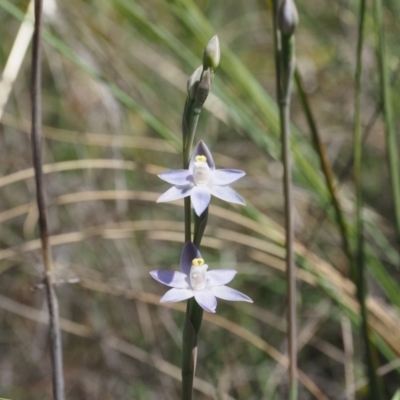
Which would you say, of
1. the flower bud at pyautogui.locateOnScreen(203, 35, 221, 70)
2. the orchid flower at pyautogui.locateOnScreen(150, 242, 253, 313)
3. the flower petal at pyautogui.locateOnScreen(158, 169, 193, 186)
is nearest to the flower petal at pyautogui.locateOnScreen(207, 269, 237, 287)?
the orchid flower at pyautogui.locateOnScreen(150, 242, 253, 313)

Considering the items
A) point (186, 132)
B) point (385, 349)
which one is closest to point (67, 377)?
point (385, 349)

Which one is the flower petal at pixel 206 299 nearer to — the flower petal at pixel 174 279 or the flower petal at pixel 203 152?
the flower petal at pixel 174 279

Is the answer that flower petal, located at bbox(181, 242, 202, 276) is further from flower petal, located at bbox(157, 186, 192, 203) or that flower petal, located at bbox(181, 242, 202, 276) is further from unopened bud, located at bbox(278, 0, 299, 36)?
unopened bud, located at bbox(278, 0, 299, 36)

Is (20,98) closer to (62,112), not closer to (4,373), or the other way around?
(62,112)

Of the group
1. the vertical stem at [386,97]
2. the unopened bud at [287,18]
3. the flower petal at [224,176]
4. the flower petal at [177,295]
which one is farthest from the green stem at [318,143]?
the flower petal at [177,295]

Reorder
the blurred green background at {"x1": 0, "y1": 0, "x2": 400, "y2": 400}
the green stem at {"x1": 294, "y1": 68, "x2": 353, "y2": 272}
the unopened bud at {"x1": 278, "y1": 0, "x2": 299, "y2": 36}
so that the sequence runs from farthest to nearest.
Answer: the blurred green background at {"x1": 0, "y1": 0, "x2": 400, "y2": 400}
the green stem at {"x1": 294, "y1": 68, "x2": 353, "y2": 272}
the unopened bud at {"x1": 278, "y1": 0, "x2": 299, "y2": 36}

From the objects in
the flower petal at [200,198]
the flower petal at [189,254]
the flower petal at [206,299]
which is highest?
the flower petal at [200,198]
